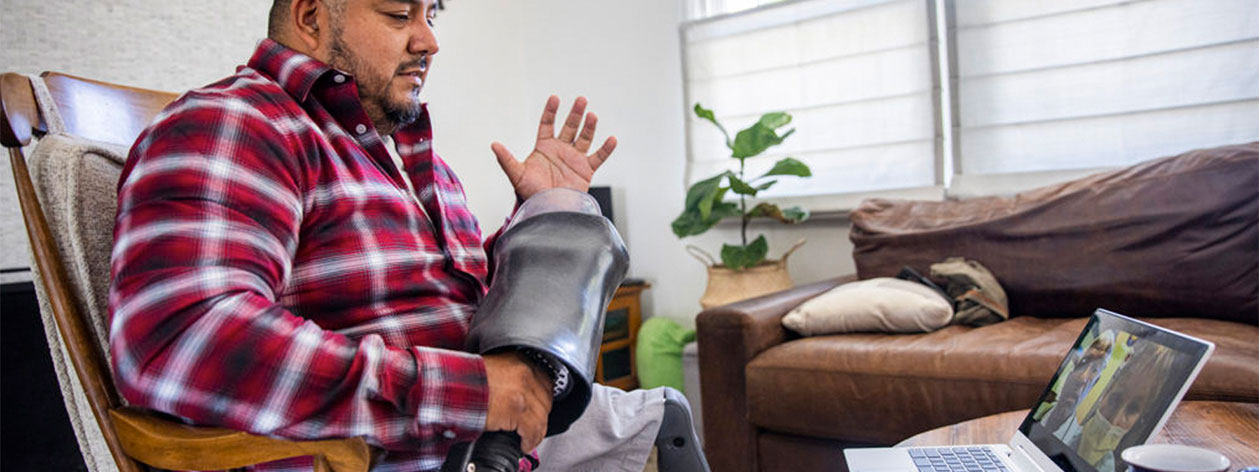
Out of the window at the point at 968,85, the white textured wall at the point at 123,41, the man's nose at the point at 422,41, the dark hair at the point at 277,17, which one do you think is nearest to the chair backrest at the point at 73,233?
the dark hair at the point at 277,17

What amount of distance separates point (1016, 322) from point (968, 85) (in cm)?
100

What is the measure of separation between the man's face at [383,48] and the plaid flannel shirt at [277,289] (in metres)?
0.08

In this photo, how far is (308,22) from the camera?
3.47 ft

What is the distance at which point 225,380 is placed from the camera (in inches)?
28.0

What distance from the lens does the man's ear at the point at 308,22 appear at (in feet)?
3.43

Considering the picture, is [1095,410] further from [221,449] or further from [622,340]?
[622,340]

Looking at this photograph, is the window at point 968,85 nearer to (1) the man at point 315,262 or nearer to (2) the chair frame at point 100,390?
(1) the man at point 315,262

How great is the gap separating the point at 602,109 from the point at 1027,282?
2.02 metres

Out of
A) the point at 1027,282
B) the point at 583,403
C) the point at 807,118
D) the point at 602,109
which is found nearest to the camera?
the point at 583,403

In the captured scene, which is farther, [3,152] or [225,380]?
[3,152]

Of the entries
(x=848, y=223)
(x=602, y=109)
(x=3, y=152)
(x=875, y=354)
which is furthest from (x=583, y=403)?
(x=602, y=109)

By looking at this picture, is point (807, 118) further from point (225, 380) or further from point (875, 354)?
point (225, 380)

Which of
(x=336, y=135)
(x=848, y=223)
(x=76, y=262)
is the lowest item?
(x=848, y=223)

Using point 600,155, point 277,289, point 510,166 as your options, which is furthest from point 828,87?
point 277,289
